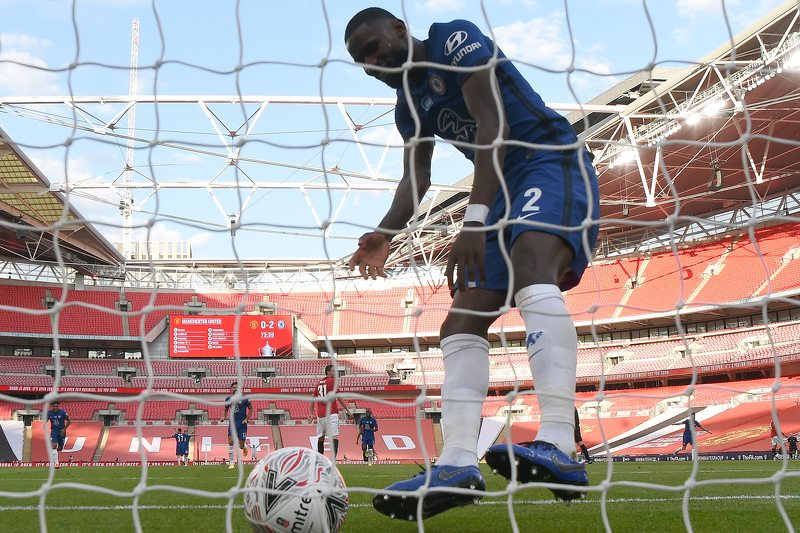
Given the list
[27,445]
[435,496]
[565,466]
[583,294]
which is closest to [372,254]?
[435,496]

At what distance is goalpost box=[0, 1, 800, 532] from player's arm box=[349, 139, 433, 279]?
0.31 feet

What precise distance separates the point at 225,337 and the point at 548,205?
96.2 ft

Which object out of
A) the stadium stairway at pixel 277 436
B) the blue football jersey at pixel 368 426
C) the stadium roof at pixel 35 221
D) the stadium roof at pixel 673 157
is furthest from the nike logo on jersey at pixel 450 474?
the stadium stairway at pixel 277 436

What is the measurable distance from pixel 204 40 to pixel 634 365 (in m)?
26.3

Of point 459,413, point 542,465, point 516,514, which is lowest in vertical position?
point 516,514

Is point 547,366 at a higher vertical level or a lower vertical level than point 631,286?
lower

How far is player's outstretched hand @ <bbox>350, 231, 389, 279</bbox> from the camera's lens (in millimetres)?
2479

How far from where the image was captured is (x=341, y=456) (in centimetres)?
2242

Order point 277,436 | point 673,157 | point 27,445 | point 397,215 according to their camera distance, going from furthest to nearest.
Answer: point 277,436
point 27,445
point 673,157
point 397,215

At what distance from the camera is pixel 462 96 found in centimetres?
250

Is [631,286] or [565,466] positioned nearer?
[565,466]

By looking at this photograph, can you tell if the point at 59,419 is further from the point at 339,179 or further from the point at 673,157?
the point at 673,157

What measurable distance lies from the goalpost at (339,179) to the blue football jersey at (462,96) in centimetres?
9

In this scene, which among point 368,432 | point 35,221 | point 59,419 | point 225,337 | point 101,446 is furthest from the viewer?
point 225,337
